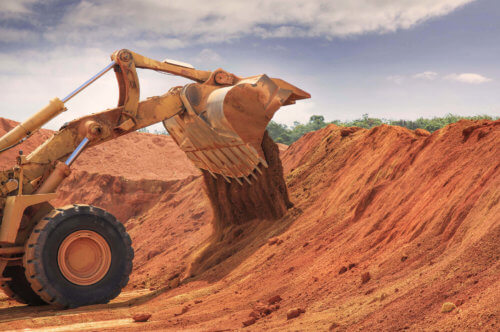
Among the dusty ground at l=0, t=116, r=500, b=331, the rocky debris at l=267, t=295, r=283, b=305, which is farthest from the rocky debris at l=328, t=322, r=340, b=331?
the rocky debris at l=267, t=295, r=283, b=305

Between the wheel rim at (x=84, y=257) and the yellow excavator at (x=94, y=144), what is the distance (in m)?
0.02

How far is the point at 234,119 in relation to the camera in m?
10.2

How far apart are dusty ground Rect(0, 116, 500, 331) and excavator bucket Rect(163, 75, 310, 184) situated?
1.63m

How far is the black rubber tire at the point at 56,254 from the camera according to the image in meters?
8.02

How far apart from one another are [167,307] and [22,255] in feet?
8.51

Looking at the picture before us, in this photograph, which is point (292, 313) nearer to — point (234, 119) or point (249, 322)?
point (249, 322)

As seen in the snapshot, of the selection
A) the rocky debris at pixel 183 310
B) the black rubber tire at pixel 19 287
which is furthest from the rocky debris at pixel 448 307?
the black rubber tire at pixel 19 287

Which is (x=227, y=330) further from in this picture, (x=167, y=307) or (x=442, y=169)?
(x=442, y=169)

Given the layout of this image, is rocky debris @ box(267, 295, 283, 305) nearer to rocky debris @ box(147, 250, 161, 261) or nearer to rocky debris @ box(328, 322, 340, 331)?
rocky debris @ box(328, 322, 340, 331)

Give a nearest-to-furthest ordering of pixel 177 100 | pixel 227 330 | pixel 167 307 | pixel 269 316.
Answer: pixel 227 330 < pixel 269 316 < pixel 167 307 < pixel 177 100

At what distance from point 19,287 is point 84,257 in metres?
1.28

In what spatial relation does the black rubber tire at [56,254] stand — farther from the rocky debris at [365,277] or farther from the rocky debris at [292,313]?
the rocky debris at [365,277]

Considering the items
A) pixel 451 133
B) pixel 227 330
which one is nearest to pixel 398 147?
pixel 451 133

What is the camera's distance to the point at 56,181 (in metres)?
8.75
